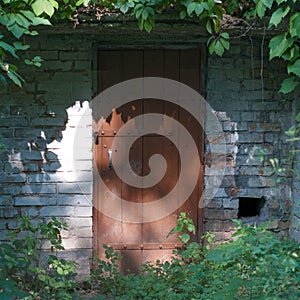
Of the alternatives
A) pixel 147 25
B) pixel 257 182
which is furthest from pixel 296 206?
pixel 147 25

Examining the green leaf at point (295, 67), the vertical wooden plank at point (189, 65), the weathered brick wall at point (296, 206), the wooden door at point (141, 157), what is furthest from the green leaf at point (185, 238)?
the green leaf at point (295, 67)

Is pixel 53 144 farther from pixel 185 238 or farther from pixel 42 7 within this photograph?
pixel 185 238

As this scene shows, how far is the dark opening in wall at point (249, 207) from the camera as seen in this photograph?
14.2ft

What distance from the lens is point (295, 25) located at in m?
3.21

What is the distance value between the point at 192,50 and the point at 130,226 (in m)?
1.64

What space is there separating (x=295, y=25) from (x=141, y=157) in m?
1.72

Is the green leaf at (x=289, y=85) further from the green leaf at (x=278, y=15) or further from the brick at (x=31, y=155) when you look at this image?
the brick at (x=31, y=155)

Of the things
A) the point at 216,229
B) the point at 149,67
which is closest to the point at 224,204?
the point at 216,229

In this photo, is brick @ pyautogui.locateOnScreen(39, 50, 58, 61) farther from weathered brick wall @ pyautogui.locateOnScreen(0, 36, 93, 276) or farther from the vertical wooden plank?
the vertical wooden plank

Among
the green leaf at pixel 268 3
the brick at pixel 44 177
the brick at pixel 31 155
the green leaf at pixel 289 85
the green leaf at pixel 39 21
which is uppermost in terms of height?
the green leaf at pixel 268 3

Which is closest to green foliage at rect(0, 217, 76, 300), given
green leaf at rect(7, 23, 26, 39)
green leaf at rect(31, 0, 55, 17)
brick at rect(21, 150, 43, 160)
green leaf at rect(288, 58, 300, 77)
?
brick at rect(21, 150, 43, 160)

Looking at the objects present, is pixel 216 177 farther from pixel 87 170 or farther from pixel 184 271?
pixel 87 170

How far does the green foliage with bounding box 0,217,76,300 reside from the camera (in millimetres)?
3684

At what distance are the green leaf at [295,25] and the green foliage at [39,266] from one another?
7.50 feet
